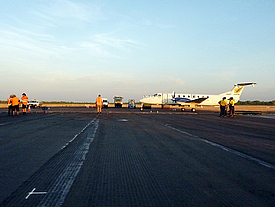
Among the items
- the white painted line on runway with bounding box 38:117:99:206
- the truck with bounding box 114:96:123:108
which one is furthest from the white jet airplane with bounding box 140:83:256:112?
the white painted line on runway with bounding box 38:117:99:206

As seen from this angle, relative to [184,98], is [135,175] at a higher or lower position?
lower

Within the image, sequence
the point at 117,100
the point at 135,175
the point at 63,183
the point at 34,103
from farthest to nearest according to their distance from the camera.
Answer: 1. the point at 117,100
2. the point at 34,103
3. the point at 135,175
4. the point at 63,183

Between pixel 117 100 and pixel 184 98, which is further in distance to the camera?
pixel 117 100

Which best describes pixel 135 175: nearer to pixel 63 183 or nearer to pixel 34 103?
pixel 63 183

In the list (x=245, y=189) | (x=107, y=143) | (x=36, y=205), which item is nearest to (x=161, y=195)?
(x=245, y=189)

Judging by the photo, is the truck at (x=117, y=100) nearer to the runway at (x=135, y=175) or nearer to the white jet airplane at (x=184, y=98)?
the white jet airplane at (x=184, y=98)

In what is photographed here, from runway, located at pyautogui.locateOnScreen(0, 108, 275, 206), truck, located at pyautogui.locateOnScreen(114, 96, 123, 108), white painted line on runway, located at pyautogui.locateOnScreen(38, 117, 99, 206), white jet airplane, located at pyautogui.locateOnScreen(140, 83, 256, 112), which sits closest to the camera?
white painted line on runway, located at pyautogui.locateOnScreen(38, 117, 99, 206)

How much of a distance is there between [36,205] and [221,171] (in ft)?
11.4

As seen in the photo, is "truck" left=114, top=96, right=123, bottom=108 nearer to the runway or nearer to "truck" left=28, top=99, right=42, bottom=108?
"truck" left=28, top=99, right=42, bottom=108

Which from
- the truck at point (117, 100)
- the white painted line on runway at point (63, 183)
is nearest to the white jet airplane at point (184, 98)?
the truck at point (117, 100)

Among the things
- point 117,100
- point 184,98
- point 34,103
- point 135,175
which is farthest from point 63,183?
point 117,100

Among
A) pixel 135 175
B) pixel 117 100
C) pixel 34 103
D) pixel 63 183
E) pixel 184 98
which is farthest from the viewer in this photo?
pixel 117 100

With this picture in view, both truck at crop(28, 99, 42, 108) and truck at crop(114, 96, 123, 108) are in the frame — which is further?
truck at crop(114, 96, 123, 108)

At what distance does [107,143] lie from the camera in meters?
8.74
